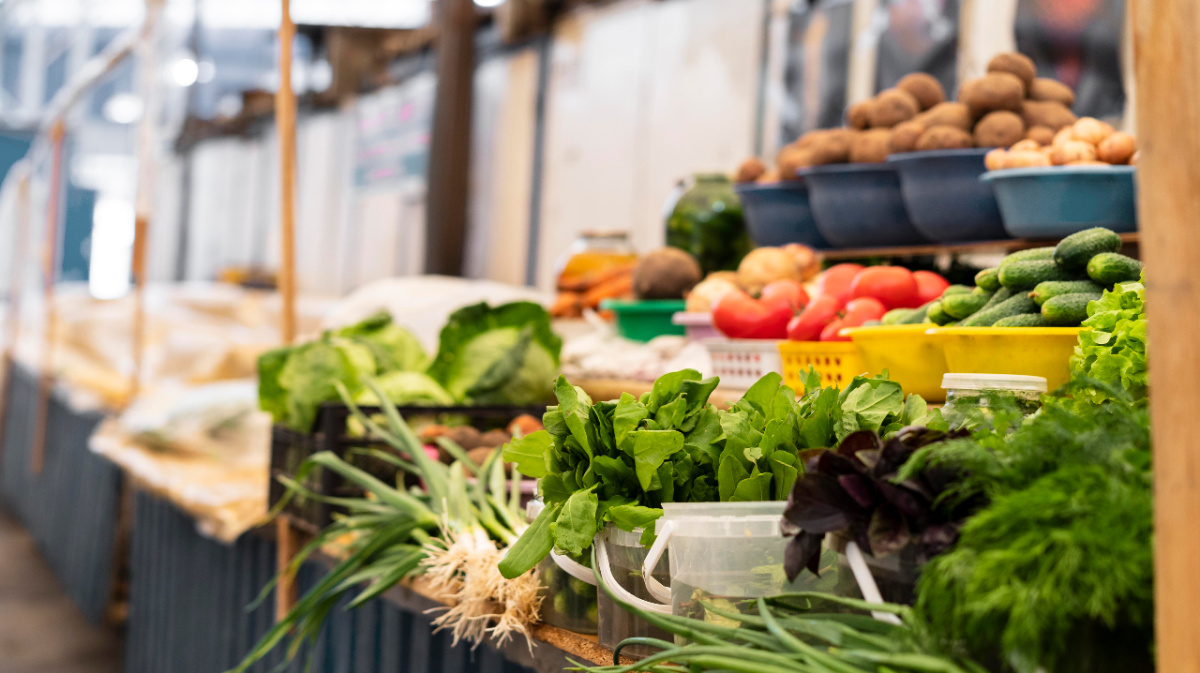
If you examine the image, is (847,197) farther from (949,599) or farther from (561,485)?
(949,599)

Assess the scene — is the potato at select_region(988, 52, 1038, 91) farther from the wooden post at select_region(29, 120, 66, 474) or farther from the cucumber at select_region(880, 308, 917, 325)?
the wooden post at select_region(29, 120, 66, 474)

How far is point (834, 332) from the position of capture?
1.69m

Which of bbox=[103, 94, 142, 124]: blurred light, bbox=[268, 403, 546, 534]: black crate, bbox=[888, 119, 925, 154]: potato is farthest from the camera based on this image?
bbox=[103, 94, 142, 124]: blurred light

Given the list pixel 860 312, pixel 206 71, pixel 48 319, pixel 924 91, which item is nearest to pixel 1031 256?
pixel 860 312

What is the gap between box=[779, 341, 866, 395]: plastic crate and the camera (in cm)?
163

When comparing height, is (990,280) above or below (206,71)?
below

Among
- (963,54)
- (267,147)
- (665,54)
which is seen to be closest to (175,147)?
(267,147)

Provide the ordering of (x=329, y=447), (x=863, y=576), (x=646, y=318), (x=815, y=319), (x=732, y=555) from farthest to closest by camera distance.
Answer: (x=646, y=318), (x=329, y=447), (x=815, y=319), (x=732, y=555), (x=863, y=576)

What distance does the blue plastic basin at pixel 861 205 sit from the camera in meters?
2.12

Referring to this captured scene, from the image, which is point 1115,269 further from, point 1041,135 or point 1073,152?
point 1041,135

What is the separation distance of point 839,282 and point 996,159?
34 cm

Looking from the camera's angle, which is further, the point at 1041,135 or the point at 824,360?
the point at 1041,135

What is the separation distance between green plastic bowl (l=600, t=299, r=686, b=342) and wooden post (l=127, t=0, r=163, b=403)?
2.85 m

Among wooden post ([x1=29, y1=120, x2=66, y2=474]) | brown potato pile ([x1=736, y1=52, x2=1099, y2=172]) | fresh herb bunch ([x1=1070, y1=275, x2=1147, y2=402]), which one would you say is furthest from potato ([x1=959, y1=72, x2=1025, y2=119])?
wooden post ([x1=29, y1=120, x2=66, y2=474])
